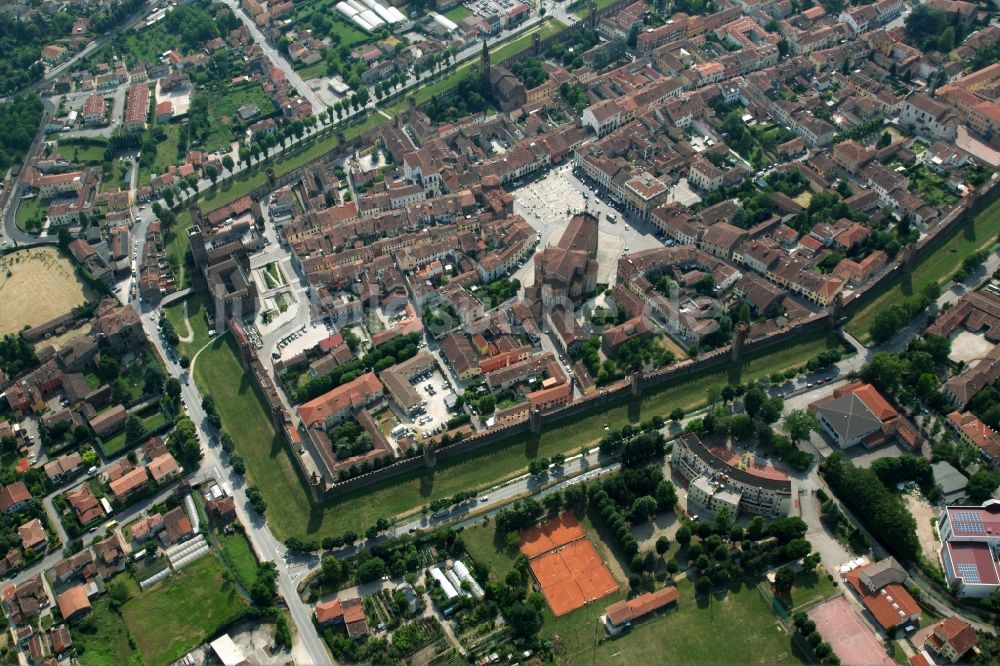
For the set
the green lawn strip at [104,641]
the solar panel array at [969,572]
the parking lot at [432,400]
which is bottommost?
the green lawn strip at [104,641]

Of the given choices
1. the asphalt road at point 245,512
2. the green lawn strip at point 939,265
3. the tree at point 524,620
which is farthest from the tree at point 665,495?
the asphalt road at point 245,512

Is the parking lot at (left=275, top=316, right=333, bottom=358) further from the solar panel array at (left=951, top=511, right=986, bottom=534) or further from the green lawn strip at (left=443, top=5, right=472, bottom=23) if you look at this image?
the green lawn strip at (left=443, top=5, right=472, bottom=23)

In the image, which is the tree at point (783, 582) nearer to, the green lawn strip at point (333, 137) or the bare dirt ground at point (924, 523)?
the bare dirt ground at point (924, 523)

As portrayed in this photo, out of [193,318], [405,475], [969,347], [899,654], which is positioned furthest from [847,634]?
[193,318]

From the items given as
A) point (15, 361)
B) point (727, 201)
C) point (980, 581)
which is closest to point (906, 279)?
point (727, 201)

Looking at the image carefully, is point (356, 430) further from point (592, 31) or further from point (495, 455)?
point (592, 31)

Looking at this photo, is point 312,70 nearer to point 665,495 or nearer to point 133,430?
point 133,430
